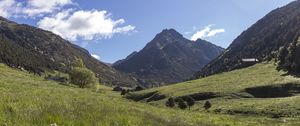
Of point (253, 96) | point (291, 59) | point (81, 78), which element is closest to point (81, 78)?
point (81, 78)

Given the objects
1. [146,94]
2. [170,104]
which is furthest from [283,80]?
[146,94]

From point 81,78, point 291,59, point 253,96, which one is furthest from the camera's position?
point 81,78

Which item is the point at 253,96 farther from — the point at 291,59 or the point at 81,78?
the point at 81,78

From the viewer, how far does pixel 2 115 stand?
11422 millimetres

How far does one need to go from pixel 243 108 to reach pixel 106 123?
225 feet

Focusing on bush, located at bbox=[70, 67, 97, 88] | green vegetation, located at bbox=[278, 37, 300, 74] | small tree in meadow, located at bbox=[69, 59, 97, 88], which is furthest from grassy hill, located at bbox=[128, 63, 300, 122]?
bush, located at bbox=[70, 67, 97, 88]

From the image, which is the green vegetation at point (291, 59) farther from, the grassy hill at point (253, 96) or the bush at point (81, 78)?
the bush at point (81, 78)

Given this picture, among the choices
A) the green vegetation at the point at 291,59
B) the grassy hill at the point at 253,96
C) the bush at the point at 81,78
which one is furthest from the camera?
the bush at the point at 81,78

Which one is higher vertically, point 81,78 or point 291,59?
point 291,59

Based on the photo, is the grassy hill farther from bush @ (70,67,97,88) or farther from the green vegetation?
bush @ (70,67,97,88)

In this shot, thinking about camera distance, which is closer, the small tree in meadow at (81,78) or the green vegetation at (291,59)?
the green vegetation at (291,59)

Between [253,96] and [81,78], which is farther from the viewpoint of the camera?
[81,78]

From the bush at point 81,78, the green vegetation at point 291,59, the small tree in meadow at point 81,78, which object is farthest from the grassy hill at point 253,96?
the bush at point 81,78

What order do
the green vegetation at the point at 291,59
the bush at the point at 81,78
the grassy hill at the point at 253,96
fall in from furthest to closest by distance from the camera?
1. the bush at the point at 81,78
2. the green vegetation at the point at 291,59
3. the grassy hill at the point at 253,96
